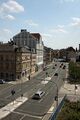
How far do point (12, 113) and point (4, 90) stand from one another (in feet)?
88.2

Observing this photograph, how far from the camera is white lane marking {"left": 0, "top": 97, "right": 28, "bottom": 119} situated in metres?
53.3

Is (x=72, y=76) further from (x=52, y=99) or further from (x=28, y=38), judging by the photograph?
(x=52, y=99)

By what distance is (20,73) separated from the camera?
10625 cm

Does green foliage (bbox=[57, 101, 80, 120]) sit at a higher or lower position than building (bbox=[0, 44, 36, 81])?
lower

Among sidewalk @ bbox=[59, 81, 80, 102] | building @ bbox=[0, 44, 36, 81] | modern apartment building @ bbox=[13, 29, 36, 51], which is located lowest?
sidewalk @ bbox=[59, 81, 80, 102]

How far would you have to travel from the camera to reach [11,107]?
58406 millimetres

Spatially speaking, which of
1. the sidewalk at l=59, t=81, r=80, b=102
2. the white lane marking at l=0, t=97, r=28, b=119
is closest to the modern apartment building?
the sidewalk at l=59, t=81, r=80, b=102

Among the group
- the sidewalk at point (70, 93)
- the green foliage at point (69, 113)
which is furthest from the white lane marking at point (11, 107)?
the sidewalk at point (70, 93)

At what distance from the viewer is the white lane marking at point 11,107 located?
5328 cm

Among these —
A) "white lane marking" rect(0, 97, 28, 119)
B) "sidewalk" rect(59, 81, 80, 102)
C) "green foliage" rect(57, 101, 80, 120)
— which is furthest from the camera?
"sidewalk" rect(59, 81, 80, 102)

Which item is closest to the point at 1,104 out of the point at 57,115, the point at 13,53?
the point at 57,115

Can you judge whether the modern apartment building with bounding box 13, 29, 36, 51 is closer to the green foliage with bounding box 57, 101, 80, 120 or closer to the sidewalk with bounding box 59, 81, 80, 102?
the sidewalk with bounding box 59, 81, 80, 102

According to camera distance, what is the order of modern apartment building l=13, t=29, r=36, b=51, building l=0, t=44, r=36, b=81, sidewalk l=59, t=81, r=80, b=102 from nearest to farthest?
sidewalk l=59, t=81, r=80, b=102
building l=0, t=44, r=36, b=81
modern apartment building l=13, t=29, r=36, b=51

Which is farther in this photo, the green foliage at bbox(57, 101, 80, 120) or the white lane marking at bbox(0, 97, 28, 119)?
the white lane marking at bbox(0, 97, 28, 119)
